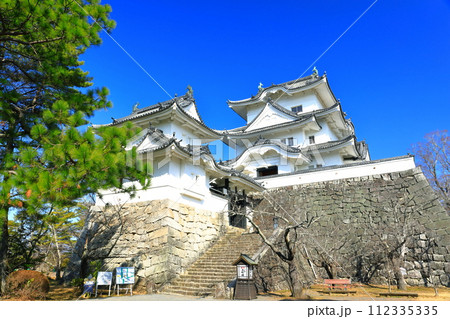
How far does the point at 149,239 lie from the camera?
10.6 metres

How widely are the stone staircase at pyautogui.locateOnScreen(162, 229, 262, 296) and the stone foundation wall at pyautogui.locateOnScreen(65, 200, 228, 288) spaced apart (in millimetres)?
336

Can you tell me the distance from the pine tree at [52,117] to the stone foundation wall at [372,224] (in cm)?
619

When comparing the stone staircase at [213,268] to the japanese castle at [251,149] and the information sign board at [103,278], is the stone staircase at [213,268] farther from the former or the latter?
the japanese castle at [251,149]

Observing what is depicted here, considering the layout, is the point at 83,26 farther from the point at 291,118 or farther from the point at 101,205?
the point at 291,118

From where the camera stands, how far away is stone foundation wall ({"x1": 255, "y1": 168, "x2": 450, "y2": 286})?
10.9 metres

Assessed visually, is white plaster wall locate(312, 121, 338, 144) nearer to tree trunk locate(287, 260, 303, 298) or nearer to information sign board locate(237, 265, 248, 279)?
tree trunk locate(287, 260, 303, 298)

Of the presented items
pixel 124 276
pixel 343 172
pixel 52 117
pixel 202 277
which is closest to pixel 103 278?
pixel 124 276

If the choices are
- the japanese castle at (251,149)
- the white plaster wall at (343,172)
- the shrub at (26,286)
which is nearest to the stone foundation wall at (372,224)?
the white plaster wall at (343,172)

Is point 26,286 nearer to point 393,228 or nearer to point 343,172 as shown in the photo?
point 393,228

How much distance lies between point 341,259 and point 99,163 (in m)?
11.1

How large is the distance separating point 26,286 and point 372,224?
43.5ft

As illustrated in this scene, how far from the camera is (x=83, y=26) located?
5.49m

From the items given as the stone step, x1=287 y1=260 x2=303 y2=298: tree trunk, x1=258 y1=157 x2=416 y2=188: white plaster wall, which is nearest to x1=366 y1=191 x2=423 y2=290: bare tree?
A: x1=258 y1=157 x2=416 y2=188: white plaster wall
